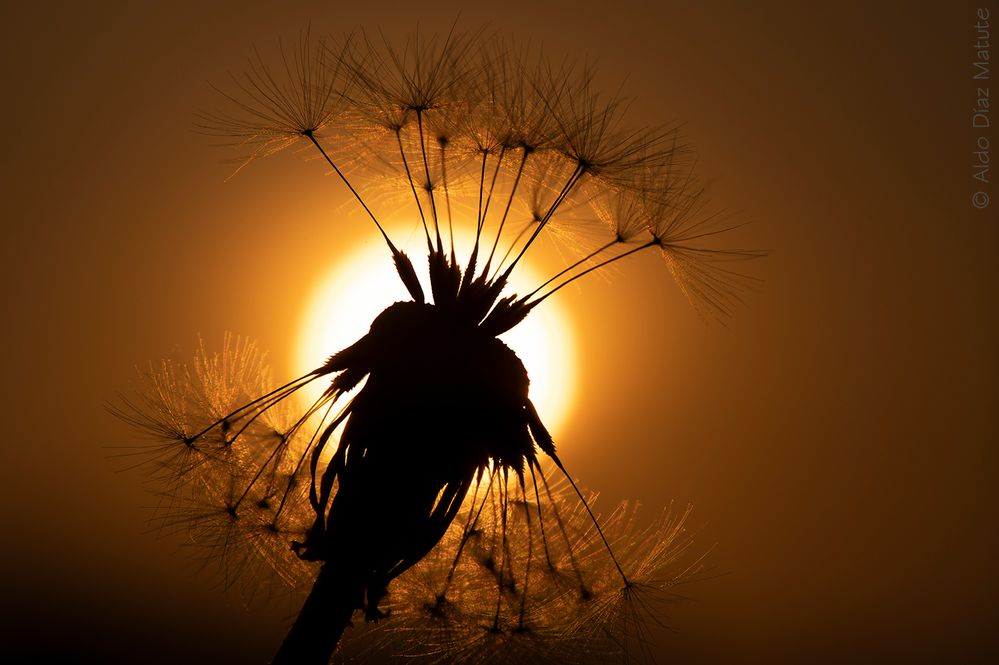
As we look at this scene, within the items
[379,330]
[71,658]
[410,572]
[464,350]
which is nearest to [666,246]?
[464,350]

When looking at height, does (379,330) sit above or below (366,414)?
above

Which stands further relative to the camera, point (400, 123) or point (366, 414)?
point (400, 123)

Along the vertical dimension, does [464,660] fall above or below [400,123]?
below

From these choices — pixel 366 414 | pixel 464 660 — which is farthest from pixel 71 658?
pixel 366 414

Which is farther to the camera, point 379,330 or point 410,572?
point 410,572

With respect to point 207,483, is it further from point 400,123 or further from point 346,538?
point 400,123

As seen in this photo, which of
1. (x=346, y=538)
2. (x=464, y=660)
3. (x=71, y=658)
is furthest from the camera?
(x=71, y=658)

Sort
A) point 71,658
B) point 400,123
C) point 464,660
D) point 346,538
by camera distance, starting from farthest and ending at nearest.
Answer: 1. point 71,658
2. point 400,123
3. point 464,660
4. point 346,538

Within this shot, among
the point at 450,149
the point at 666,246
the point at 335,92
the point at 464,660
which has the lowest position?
the point at 464,660

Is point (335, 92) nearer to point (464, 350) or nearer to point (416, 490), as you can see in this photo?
point (464, 350)
